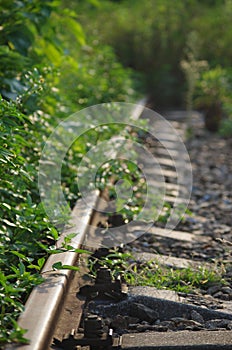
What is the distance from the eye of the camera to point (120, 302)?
281 centimetres

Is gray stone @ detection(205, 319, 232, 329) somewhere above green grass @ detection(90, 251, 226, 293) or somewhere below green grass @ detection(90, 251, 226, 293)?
below

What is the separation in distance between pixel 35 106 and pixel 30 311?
1.90 metres

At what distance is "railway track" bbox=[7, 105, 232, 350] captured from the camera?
235 cm

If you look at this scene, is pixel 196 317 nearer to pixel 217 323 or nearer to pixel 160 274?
pixel 217 323

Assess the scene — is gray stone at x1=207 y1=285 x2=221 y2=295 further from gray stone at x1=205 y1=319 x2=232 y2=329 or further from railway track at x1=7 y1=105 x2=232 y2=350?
gray stone at x1=205 y1=319 x2=232 y2=329

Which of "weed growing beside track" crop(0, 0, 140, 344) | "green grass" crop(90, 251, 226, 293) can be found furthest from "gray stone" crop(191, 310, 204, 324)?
"weed growing beside track" crop(0, 0, 140, 344)

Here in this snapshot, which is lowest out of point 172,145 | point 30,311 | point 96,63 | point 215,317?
point 30,311

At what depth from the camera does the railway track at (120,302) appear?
235 centimetres

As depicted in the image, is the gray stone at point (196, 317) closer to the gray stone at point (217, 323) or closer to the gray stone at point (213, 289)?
the gray stone at point (217, 323)

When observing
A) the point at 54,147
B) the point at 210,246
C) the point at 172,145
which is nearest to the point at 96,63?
the point at 172,145

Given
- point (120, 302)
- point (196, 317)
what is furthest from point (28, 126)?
point (196, 317)

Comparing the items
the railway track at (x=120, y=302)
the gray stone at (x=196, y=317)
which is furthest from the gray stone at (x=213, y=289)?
the gray stone at (x=196, y=317)

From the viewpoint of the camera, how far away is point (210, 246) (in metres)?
3.88

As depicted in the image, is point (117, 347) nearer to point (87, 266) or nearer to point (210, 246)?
point (87, 266)
